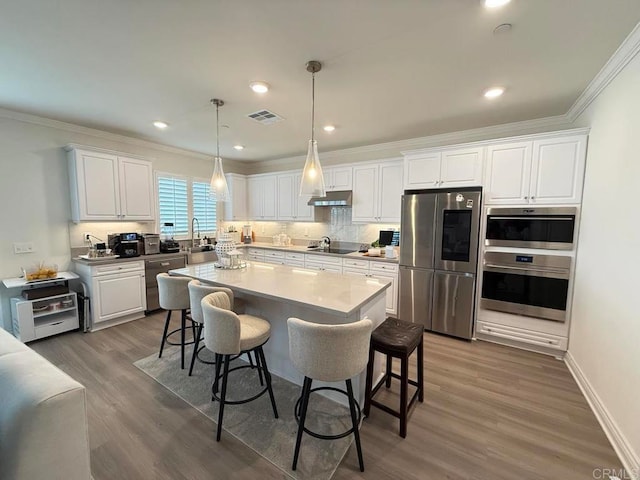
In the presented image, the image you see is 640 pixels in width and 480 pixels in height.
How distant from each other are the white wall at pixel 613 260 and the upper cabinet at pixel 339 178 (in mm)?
2904

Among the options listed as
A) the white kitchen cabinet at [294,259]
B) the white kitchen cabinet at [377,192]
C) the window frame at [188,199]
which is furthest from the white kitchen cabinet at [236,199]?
the white kitchen cabinet at [377,192]

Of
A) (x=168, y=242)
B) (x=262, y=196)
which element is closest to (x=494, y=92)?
(x=262, y=196)

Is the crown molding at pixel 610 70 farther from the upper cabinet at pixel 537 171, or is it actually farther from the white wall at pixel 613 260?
the upper cabinet at pixel 537 171

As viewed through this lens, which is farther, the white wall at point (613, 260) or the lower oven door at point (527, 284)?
the lower oven door at point (527, 284)

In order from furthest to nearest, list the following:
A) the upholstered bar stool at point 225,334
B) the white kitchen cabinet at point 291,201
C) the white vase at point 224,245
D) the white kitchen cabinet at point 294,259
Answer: the white kitchen cabinet at point 291,201, the white kitchen cabinet at point 294,259, the white vase at point 224,245, the upholstered bar stool at point 225,334

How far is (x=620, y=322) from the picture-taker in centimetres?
193

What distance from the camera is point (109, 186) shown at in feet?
12.6

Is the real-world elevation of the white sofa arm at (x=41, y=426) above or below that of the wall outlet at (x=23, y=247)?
below

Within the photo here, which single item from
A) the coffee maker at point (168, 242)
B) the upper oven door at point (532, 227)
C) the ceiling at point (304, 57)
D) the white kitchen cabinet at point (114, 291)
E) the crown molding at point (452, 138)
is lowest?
the white kitchen cabinet at point (114, 291)

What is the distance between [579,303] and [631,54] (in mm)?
2173

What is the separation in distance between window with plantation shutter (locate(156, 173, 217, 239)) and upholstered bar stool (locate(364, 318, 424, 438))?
169 inches

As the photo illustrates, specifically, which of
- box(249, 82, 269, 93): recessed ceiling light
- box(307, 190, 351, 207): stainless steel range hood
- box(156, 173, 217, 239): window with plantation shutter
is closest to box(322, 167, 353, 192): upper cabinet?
box(307, 190, 351, 207): stainless steel range hood

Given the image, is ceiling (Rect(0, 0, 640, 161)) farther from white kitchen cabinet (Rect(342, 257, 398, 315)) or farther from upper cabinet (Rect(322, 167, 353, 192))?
white kitchen cabinet (Rect(342, 257, 398, 315))

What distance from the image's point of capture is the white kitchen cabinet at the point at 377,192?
4.14m
